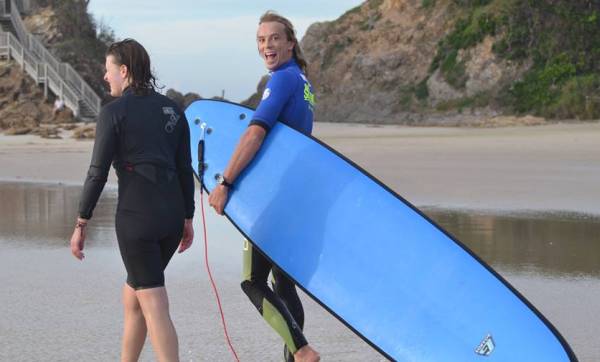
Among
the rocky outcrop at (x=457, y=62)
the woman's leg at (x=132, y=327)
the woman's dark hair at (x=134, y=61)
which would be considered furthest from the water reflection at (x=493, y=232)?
the rocky outcrop at (x=457, y=62)

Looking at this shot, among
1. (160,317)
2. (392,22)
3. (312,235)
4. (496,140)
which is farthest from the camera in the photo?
(392,22)

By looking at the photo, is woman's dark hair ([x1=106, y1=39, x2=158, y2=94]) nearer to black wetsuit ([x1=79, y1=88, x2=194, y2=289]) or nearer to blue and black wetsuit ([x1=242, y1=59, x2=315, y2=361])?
black wetsuit ([x1=79, y1=88, x2=194, y2=289])

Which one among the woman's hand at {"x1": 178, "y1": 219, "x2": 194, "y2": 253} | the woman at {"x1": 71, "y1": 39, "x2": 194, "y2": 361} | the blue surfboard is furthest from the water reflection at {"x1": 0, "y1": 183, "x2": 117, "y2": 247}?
the woman at {"x1": 71, "y1": 39, "x2": 194, "y2": 361}

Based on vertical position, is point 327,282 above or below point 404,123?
above

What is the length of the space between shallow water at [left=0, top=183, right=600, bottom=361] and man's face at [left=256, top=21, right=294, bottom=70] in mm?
1292

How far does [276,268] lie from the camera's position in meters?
4.23

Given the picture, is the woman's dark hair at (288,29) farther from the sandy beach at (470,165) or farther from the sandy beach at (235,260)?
the sandy beach at (470,165)

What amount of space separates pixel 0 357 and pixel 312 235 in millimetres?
1475

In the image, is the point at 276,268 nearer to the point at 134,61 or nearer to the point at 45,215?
the point at 134,61

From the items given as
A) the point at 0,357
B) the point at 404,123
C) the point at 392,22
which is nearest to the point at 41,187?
the point at 0,357

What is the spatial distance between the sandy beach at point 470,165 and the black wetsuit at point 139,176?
20.2 feet

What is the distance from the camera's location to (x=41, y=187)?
1194cm

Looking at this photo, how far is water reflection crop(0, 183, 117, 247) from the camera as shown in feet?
26.0

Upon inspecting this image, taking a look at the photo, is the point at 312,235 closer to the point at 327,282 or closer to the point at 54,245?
the point at 327,282
